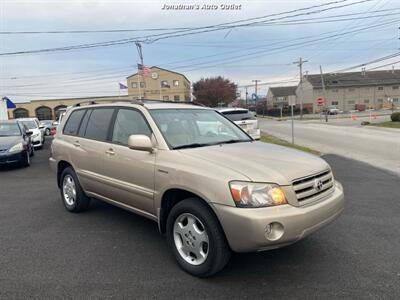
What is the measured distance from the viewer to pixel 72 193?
5305 millimetres

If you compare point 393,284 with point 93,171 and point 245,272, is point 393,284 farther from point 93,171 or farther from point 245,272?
point 93,171

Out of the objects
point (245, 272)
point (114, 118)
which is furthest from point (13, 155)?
point (245, 272)

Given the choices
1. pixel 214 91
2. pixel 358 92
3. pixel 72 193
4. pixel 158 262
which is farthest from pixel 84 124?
pixel 358 92

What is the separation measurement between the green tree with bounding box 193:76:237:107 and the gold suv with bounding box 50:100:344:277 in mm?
67000

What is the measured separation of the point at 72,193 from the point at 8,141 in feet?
19.7

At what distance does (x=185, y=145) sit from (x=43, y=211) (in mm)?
3281

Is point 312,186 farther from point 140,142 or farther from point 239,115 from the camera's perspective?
point 239,115

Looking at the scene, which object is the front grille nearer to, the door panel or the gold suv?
the gold suv

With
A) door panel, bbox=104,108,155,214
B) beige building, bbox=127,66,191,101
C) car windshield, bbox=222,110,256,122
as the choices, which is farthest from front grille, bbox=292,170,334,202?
beige building, bbox=127,66,191,101

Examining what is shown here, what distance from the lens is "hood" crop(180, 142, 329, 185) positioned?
9.74 ft

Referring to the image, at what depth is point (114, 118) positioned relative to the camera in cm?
444

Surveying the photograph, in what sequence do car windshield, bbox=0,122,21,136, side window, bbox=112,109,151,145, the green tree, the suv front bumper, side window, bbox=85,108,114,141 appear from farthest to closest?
the green tree → car windshield, bbox=0,122,21,136 → side window, bbox=85,108,114,141 → side window, bbox=112,109,151,145 → the suv front bumper

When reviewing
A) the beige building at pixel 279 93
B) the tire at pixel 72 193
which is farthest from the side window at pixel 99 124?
the beige building at pixel 279 93

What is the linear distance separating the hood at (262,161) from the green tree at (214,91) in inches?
2668
